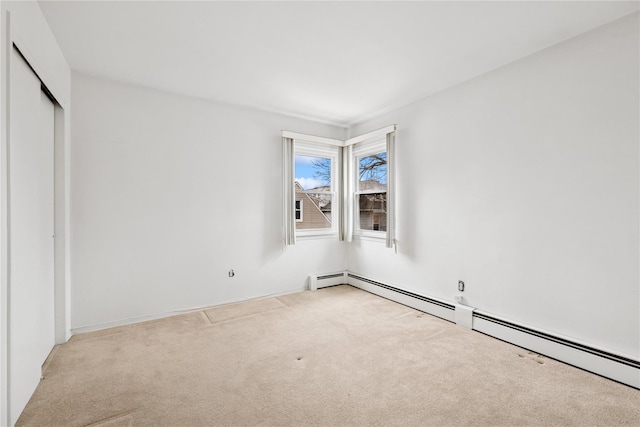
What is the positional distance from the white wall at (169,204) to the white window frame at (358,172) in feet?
3.32

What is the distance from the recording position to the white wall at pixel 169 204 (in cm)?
306

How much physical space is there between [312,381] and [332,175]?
330 centimetres

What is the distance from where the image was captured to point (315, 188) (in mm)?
4789

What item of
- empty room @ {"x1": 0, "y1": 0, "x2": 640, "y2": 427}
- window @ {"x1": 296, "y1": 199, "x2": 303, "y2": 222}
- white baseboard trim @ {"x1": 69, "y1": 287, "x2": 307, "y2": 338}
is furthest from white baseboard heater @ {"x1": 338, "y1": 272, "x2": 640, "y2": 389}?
white baseboard trim @ {"x1": 69, "y1": 287, "x2": 307, "y2": 338}

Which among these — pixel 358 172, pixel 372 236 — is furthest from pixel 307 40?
pixel 372 236

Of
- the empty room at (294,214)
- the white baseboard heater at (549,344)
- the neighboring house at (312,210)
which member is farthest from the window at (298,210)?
the white baseboard heater at (549,344)

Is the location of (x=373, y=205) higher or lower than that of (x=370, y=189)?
lower

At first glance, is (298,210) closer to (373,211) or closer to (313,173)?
(313,173)

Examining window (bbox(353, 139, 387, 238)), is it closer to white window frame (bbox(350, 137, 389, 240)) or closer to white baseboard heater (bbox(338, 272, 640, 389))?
white window frame (bbox(350, 137, 389, 240))

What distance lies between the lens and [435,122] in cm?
354

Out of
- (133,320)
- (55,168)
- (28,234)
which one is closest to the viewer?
(28,234)

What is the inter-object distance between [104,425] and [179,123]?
2945mm

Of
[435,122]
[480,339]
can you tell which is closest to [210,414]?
[480,339]

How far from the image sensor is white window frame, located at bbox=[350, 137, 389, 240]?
435 cm
